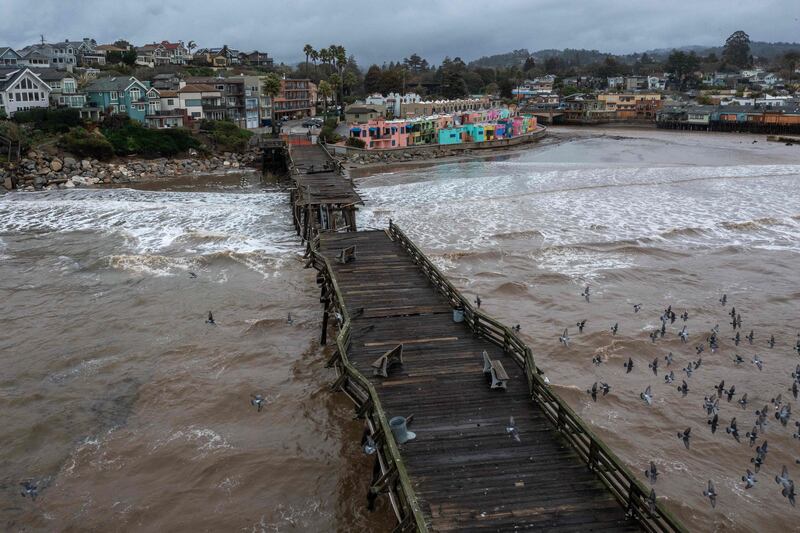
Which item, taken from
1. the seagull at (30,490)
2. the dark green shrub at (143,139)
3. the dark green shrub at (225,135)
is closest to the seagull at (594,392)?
the seagull at (30,490)

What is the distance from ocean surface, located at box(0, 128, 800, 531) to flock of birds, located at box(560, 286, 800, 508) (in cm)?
19

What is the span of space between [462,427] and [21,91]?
68.1m

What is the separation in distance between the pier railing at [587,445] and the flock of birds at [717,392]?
346 cm

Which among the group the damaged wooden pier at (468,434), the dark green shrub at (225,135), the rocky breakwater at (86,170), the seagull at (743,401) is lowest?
the seagull at (743,401)

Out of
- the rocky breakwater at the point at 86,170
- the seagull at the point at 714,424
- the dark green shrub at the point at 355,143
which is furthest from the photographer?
the dark green shrub at the point at 355,143

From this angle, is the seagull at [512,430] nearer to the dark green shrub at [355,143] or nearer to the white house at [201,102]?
the dark green shrub at [355,143]

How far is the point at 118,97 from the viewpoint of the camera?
64188mm

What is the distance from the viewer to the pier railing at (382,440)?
8.65m

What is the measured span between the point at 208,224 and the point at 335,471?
82.7 feet

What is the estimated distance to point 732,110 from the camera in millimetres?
106000

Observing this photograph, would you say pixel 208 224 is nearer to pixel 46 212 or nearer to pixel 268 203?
pixel 268 203

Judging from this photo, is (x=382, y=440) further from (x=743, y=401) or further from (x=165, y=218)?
(x=165, y=218)

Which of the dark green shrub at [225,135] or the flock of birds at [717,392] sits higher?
the dark green shrub at [225,135]

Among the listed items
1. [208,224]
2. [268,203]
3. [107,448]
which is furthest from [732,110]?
[107,448]
